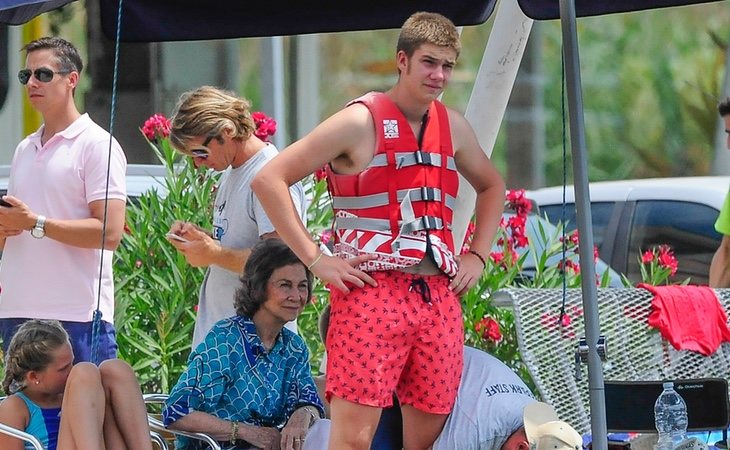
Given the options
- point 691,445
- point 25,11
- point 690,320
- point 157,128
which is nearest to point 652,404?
point 691,445

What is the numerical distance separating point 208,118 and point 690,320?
6.66ft

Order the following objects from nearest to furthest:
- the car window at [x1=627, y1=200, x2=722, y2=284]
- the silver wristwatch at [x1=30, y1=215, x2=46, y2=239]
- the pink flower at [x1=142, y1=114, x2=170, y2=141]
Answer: the silver wristwatch at [x1=30, y1=215, x2=46, y2=239]
the pink flower at [x1=142, y1=114, x2=170, y2=141]
the car window at [x1=627, y1=200, x2=722, y2=284]

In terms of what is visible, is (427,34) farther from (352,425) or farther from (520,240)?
(520,240)

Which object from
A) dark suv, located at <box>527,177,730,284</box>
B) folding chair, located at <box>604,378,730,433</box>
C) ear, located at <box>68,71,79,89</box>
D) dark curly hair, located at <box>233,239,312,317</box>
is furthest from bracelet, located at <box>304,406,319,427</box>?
dark suv, located at <box>527,177,730,284</box>

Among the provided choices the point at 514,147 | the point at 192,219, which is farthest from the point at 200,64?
the point at 514,147

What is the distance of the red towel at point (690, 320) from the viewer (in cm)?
556

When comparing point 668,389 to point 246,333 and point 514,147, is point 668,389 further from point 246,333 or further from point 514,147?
point 514,147

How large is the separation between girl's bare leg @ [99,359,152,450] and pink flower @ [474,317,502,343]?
200cm

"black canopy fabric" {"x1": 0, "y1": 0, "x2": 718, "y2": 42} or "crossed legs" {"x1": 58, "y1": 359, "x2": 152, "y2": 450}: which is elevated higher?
"black canopy fabric" {"x1": 0, "y1": 0, "x2": 718, "y2": 42}

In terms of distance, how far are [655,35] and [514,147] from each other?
3519 millimetres

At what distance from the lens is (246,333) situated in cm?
471

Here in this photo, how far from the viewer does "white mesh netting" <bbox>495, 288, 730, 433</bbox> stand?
5.48m

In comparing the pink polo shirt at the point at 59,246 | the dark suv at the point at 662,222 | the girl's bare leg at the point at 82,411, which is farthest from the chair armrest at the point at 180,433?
the dark suv at the point at 662,222

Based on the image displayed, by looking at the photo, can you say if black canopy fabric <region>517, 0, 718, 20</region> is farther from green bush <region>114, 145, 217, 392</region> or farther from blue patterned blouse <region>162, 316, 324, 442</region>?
green bush <region>114, 145, 217, 392</region>
